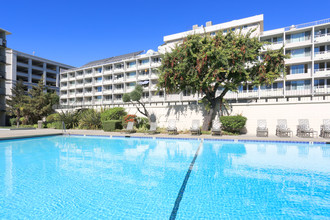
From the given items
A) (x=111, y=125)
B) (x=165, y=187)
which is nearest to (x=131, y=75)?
(x=111, y=125)

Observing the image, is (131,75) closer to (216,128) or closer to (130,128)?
(130,128)

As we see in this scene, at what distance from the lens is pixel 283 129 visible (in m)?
13.2

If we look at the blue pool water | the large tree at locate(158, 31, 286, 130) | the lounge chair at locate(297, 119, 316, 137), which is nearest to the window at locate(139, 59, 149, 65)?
the large tree at locate(158, 31, 286, 130)

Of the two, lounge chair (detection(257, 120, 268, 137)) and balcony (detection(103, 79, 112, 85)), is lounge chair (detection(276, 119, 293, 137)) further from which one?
balcony (detection(103, 79, 112, 85))

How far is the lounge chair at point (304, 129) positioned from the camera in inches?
496

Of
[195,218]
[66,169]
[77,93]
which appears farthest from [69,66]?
[195,218]

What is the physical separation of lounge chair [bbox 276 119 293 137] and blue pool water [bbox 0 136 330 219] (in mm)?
5499

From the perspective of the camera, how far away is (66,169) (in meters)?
6.36

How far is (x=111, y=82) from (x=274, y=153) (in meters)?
39.0

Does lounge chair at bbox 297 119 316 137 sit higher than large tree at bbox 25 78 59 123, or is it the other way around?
large tree at bbox 25 78 59 123

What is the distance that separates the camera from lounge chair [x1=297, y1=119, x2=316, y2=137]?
1259 centimetres

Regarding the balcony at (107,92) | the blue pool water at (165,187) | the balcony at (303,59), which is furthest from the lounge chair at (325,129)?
the balcony at (107,92)

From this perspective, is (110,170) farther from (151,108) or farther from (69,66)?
(69,66)

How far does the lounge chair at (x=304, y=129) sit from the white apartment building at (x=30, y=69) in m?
47.8
